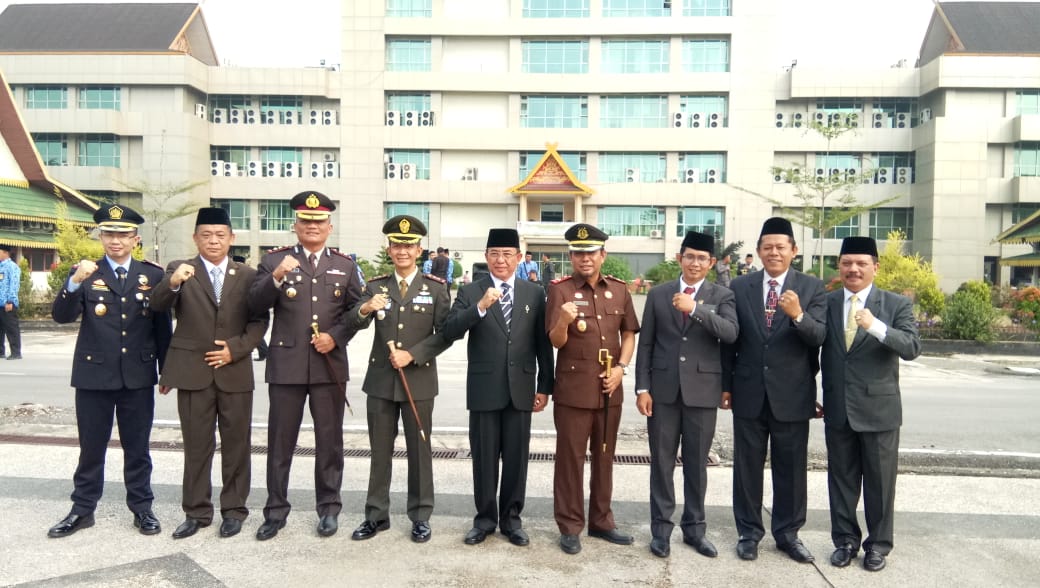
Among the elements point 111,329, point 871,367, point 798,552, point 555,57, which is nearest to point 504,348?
point 798,552

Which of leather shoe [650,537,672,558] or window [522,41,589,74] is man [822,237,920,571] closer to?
leather shoe [650,537,672,558]

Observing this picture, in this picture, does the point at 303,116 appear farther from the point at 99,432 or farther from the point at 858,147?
the point at 99,432

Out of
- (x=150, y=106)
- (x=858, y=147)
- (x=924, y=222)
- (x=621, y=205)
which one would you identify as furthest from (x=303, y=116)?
(x=924, y=222)

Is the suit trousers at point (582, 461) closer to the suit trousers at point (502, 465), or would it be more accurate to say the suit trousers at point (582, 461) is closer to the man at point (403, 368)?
the suit trousers at point (502, 465)

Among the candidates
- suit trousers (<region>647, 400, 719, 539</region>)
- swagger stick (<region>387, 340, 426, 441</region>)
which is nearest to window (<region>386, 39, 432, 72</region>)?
swagger stick (<region>387, 340, 426, 441</region>)

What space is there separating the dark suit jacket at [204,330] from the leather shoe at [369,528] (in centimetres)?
133

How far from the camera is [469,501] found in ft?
17.7

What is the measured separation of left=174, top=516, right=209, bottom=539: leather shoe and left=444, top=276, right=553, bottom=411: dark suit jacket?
2.07 metres

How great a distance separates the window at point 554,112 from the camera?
42.8 meters

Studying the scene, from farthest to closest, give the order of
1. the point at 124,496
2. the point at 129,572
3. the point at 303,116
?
1. the point at 303,116
2. the point at 124,496
3. the point at 129,572

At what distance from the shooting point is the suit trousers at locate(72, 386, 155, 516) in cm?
472

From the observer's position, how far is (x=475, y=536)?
4551mm

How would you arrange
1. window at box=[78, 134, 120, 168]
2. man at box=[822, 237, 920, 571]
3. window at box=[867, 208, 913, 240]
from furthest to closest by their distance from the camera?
window at box=[867, 208, 913, 240], window at box=[78, 134, 120, 168], man at box=[822, 237, 920, 571]

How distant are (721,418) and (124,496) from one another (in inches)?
262
